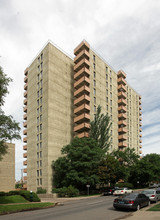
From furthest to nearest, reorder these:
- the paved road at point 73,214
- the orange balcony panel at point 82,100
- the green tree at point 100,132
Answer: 1. the orange balcony panel at point 82,100
2. the green tree at point 100,132
3. the paved road at point 73,214

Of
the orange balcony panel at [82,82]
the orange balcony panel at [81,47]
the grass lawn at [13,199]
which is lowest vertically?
the grass lawn at [13,199]

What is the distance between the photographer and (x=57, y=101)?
57.1 m

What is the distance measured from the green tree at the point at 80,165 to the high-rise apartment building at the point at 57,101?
14.7 feet

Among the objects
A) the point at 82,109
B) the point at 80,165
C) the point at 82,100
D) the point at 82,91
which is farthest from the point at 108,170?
the point at 82,91

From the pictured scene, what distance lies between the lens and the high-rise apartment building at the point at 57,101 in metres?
54.0

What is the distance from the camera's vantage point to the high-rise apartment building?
177 feet

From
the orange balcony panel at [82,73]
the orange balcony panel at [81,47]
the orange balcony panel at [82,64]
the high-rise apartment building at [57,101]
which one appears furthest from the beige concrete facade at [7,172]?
the orange balcony panel at [81,47]

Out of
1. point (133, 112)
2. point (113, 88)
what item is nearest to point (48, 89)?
point (113, 88)

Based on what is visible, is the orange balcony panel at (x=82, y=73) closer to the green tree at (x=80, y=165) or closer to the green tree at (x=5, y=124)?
the green tree at (x=80, y=165)

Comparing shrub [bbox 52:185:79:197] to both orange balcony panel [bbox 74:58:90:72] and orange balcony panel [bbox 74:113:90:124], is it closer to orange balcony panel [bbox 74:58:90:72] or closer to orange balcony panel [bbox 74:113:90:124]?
orange balcony panel [bbox 74:113:90:124]

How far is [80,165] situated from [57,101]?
63.8 feet

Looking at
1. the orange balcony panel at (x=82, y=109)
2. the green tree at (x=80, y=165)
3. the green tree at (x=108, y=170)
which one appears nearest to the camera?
the green tree at (x=80, y=165)

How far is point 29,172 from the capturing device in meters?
58.3

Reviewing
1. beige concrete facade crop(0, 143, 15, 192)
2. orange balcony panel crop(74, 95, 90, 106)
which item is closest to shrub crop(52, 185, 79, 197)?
beige concrete facade crop(0, 143, 15, 192)
